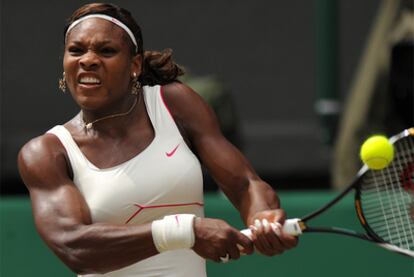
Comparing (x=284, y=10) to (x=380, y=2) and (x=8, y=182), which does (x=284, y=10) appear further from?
(x=8, y=182)

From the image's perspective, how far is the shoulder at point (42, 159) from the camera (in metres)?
4.00

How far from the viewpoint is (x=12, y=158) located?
10461 millimetres

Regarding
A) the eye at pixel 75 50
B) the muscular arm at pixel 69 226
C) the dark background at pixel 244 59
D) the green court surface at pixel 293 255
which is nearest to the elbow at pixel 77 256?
the muscular arm at pixel 69 226

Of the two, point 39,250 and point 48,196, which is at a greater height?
point 48,196

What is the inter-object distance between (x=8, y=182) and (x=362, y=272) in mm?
5166

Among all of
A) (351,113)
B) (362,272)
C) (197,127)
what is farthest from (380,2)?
(197,127)

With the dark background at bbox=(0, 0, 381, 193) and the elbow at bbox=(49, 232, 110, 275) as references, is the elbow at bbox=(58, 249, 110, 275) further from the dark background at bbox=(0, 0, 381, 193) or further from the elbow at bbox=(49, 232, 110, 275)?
the dark background at bbox=(0, 0, 381, 193)

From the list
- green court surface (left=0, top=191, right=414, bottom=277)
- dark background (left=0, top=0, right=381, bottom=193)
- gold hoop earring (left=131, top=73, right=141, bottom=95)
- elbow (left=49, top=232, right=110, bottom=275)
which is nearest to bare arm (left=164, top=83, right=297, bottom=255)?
gold hoop earring (left=131, top=73, right=141, bottom=95)

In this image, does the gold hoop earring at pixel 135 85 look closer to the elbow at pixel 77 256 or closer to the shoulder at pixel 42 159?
the shoulder at pixel 42 159

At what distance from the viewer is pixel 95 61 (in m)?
3.94

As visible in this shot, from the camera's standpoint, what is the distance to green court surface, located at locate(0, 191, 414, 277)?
6066mm

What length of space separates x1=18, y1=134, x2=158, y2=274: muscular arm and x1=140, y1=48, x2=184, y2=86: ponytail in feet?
1.45

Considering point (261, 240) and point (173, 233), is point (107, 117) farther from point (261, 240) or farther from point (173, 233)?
point (261, 240)

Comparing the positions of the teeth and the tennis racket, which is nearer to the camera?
the teeth
